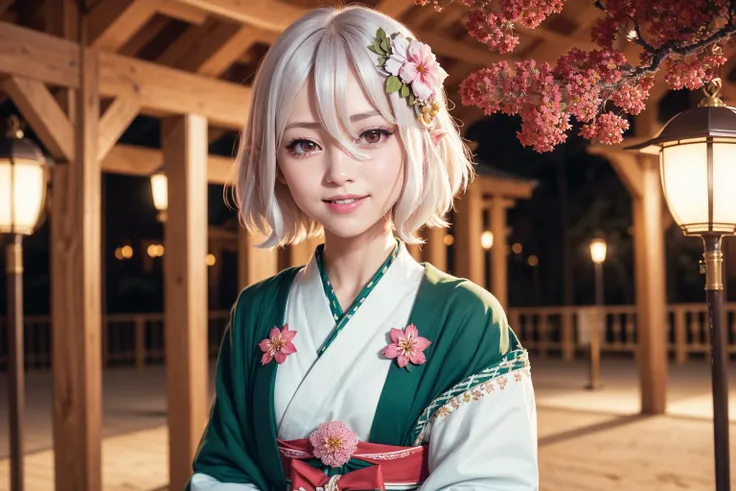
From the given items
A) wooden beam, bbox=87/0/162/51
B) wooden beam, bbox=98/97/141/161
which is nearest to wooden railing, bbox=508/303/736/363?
wooden beam, bbox=98/97/141/161

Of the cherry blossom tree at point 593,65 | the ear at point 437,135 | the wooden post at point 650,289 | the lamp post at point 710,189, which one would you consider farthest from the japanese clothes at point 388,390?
the wooden post at point 650,289

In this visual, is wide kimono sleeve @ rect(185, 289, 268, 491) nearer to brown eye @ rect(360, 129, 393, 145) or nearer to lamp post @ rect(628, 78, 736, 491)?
brown eye @ rect(360, 129, 393, 145)

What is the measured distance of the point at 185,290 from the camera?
464 cm

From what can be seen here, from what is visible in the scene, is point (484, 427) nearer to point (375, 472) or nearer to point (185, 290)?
point (375, 472)

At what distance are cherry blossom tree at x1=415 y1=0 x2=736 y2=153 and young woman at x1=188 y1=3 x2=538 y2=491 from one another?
0.38ft

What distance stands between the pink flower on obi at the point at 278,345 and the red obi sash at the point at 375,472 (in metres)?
0.18

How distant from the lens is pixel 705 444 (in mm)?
5918

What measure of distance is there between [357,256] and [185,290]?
127 inches

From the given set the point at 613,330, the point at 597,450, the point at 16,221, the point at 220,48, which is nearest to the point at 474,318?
the point at 16,221

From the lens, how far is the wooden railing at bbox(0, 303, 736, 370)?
11852 millimetres

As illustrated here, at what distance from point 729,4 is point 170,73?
12.2 feet

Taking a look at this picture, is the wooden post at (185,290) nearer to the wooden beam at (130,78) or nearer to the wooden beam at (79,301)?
the wooden beam at (130,78)

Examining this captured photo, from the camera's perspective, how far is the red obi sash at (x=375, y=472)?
55.3 inches

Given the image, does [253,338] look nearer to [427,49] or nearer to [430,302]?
[430,302]
